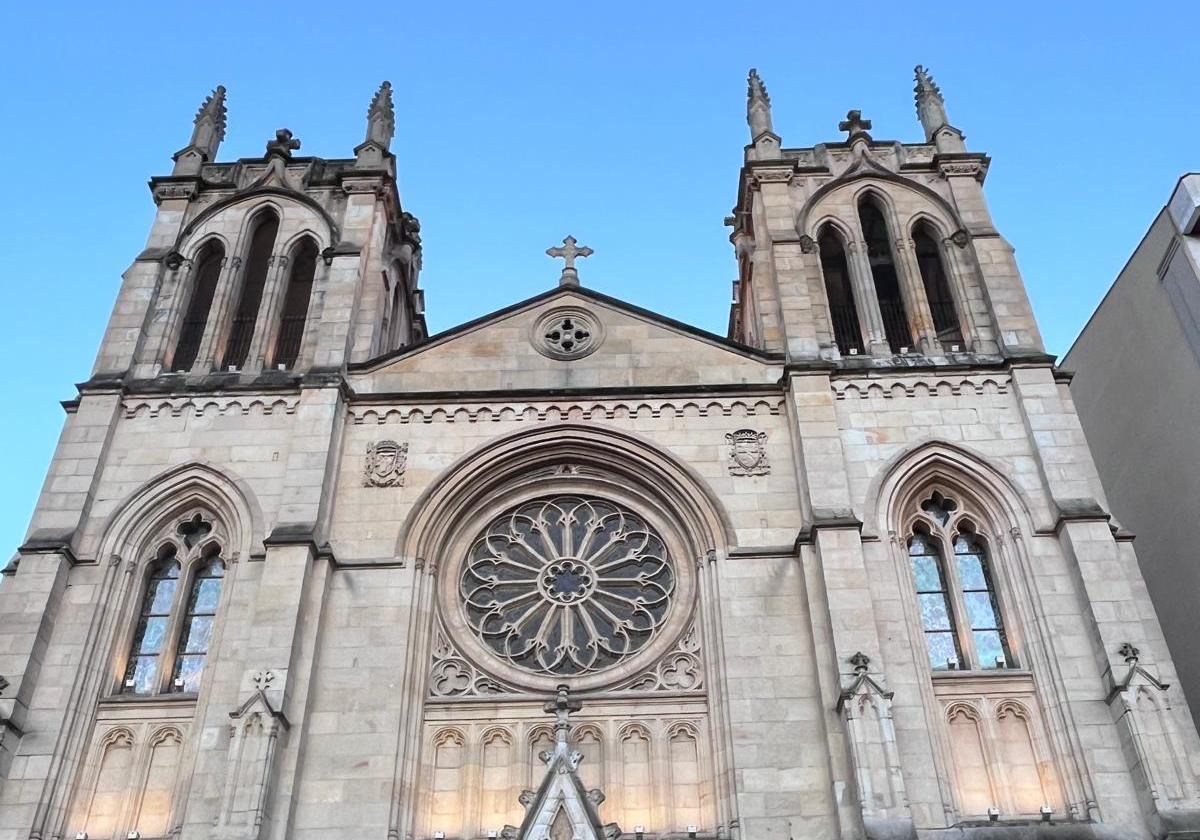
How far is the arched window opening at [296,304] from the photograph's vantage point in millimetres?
21812

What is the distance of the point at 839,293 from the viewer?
22.9 meters

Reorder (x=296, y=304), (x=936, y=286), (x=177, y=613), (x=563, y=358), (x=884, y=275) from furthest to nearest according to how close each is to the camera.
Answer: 1. (x=884, y=275)
2. (x=296, y=304)
3. (x=936, y=286)
4. (x=563, y=358)
5. (x=177, y=613)

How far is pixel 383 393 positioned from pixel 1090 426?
15.5 meters

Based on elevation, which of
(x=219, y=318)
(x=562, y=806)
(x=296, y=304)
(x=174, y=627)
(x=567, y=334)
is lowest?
(x=562, y=806)

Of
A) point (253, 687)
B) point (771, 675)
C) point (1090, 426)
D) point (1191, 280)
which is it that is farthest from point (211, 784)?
point (1090, 426)

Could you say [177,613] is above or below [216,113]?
below

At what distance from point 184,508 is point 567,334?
7.16 metres

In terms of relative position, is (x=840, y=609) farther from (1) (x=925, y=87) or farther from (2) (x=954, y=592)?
(1) (x=925, y=87)

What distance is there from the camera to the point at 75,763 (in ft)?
51.0

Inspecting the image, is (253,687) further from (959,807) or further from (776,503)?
(959,807)

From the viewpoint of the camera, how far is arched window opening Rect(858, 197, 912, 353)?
862 inches

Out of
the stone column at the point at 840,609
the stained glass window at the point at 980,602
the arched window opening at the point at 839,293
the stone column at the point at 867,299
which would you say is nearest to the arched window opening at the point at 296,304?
the stone column at the point at 840,609

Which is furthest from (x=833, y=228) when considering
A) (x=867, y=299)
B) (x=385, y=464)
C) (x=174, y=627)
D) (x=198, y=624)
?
(x=174, y=627)

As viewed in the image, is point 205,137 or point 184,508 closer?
point 184,508
